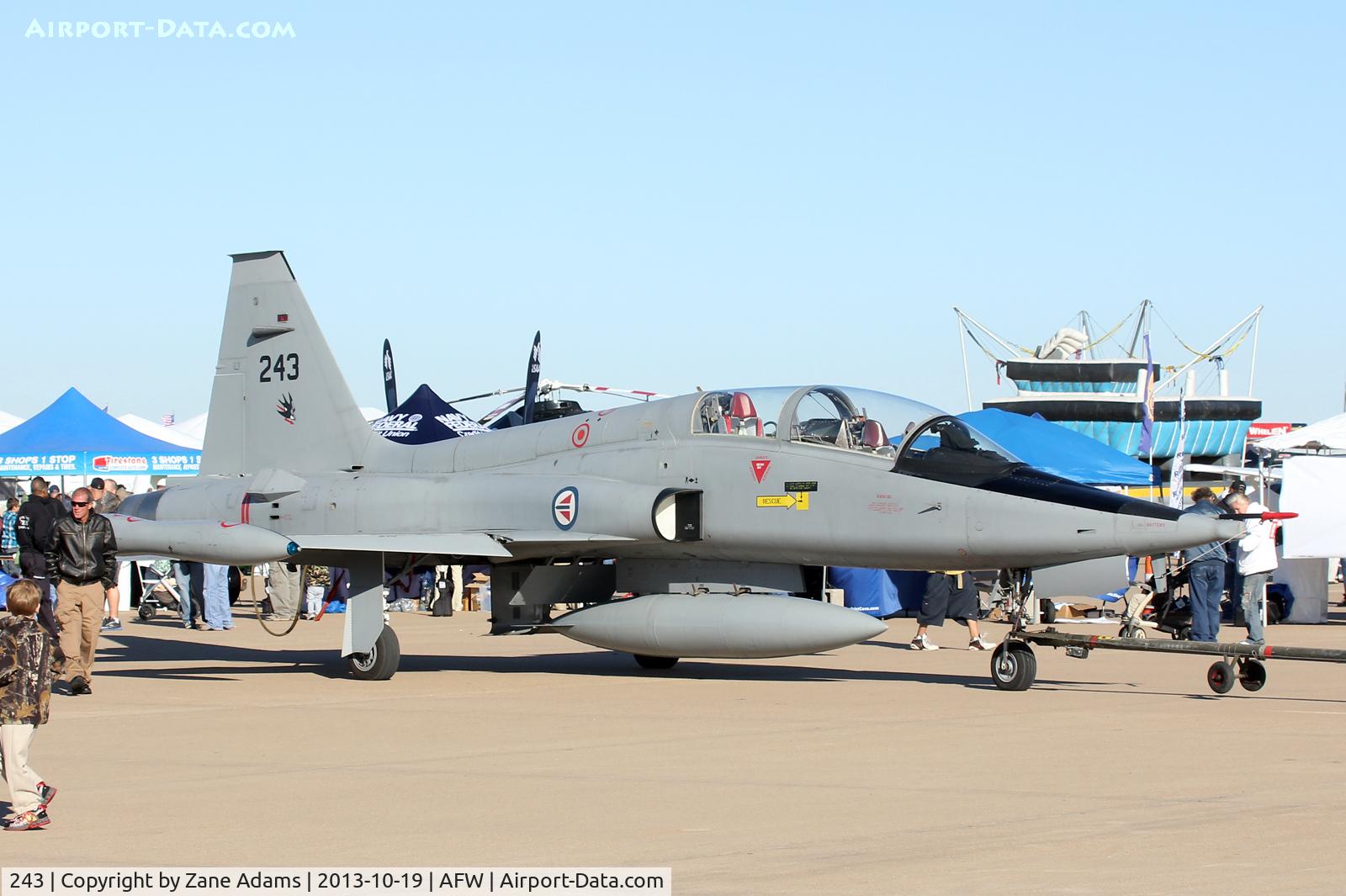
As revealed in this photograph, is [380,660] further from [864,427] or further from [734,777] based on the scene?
[734,777]

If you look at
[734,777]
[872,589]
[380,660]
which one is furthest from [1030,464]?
[734,777]

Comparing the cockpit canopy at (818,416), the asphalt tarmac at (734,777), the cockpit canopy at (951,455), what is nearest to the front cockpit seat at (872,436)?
the cockpit canopy at (818,416)

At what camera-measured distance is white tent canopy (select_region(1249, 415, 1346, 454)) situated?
2364 cm

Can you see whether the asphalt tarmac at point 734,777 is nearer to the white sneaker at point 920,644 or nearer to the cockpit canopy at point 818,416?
the cockpit canopy at point 818,416

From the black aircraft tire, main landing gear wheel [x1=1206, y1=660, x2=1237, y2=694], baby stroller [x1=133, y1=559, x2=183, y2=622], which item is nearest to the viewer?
main landing gear wheel [x1=1206, y1=660, x2=1237, y2=694]

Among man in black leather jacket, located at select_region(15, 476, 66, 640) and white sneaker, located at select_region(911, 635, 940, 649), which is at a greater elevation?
man in black leather jacket, located at select_region(15, 476, 66, 640)

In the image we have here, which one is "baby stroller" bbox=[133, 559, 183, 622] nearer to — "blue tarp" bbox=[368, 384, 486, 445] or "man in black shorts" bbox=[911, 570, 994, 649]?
"blue tarp" bbox=[368, 384, 486, 445]

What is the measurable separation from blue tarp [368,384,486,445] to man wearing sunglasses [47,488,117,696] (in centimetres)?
1243

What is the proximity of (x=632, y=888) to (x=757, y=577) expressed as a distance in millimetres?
8193

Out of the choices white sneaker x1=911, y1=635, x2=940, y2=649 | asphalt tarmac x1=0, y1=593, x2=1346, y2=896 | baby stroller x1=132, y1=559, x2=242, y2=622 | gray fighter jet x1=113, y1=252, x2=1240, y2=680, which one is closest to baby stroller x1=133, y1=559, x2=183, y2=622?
baby stroller x1=132, y1=559, x2=242, y2=622

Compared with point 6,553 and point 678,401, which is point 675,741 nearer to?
point 678,401

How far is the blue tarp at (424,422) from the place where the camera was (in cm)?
2561

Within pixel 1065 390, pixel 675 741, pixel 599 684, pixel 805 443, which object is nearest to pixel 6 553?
pixel 599 684

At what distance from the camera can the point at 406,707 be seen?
11555 mm
